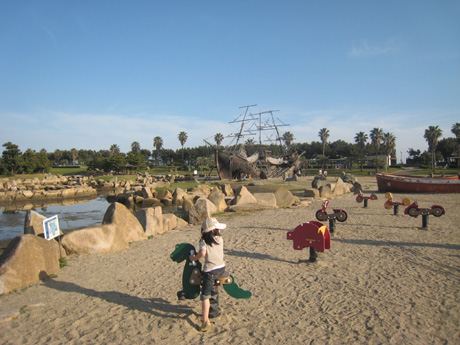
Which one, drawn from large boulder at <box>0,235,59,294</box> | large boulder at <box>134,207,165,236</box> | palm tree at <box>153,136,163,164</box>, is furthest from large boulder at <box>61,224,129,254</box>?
palm tree at <box>153,136,163,164</box>

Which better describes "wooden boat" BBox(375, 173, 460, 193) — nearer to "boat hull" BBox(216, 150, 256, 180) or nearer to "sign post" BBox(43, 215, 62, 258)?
"sign post" BBox(43, 215, 62, 258)

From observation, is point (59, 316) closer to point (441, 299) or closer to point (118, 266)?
point (118, 266)

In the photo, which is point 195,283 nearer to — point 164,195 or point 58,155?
point 164,195

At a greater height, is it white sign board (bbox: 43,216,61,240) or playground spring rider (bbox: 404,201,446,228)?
white sign board (bbox: 43,216,61,240)

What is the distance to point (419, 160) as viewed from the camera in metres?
89.1

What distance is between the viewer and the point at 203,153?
11512 centimetres

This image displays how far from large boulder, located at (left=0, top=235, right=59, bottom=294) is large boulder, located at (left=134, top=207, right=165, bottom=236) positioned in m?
4.22

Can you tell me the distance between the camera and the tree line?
57.8 m

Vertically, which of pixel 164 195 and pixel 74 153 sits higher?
pixel 74 153

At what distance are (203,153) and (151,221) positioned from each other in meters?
104

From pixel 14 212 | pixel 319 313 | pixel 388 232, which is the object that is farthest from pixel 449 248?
pixel 14 212

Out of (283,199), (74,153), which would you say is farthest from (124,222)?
(74,153)

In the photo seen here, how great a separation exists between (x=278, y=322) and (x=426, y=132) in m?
89.6

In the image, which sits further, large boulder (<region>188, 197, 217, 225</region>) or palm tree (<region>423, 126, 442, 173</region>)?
palm tree (<region>423, 126, 442, 173</region>)
